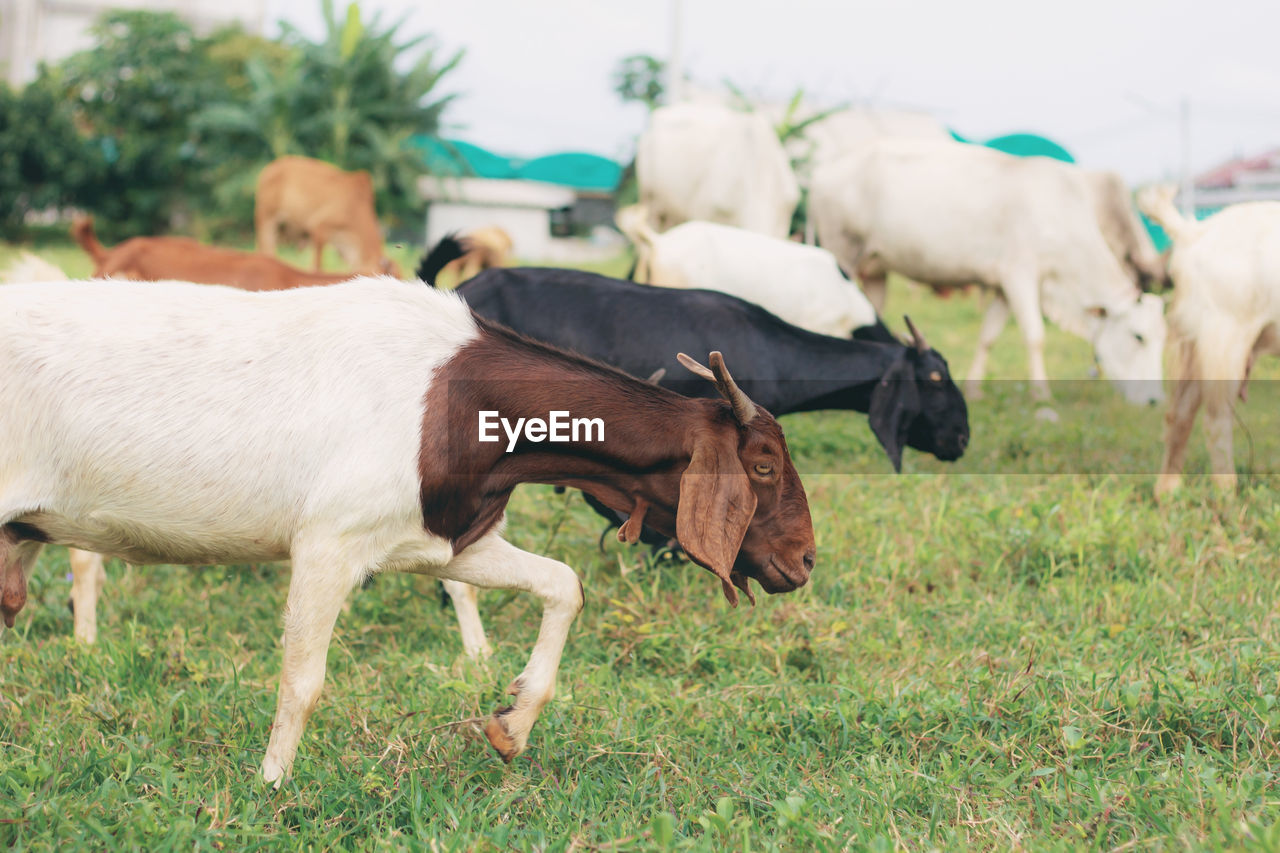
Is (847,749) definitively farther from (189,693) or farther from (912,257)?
(912,257)

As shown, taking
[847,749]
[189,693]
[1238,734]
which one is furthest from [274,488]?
[1238,734]

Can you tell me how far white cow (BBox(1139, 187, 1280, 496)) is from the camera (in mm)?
5477

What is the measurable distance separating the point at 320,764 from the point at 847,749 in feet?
4.69

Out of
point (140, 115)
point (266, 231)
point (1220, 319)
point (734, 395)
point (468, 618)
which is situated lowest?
point (266, 231)

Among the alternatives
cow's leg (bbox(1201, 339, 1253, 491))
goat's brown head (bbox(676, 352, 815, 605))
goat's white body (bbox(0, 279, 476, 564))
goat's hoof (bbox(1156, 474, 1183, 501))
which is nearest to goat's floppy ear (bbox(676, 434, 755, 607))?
goat's brown head (bbox(676, 352, 815, 605))

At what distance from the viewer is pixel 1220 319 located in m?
5.56

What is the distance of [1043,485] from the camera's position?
5.88 metres

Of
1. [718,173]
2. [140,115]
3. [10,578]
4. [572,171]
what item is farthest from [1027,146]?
[140,115]

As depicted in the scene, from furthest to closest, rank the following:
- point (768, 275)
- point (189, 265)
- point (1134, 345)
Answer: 1. point (1134, 345)
2. point (189, 265)
3. point (768, 275)

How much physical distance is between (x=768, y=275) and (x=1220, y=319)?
89.7 inches

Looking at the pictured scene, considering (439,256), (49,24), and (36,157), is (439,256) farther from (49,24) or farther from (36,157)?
(49,24)

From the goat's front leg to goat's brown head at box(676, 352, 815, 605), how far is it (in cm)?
39

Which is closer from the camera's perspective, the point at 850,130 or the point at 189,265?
the point at 189,265

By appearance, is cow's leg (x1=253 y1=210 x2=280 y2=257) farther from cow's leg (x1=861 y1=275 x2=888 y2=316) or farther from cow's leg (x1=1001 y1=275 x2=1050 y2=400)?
cow's leg (x1=1001 y1=275 x2=1050 y2=400)
